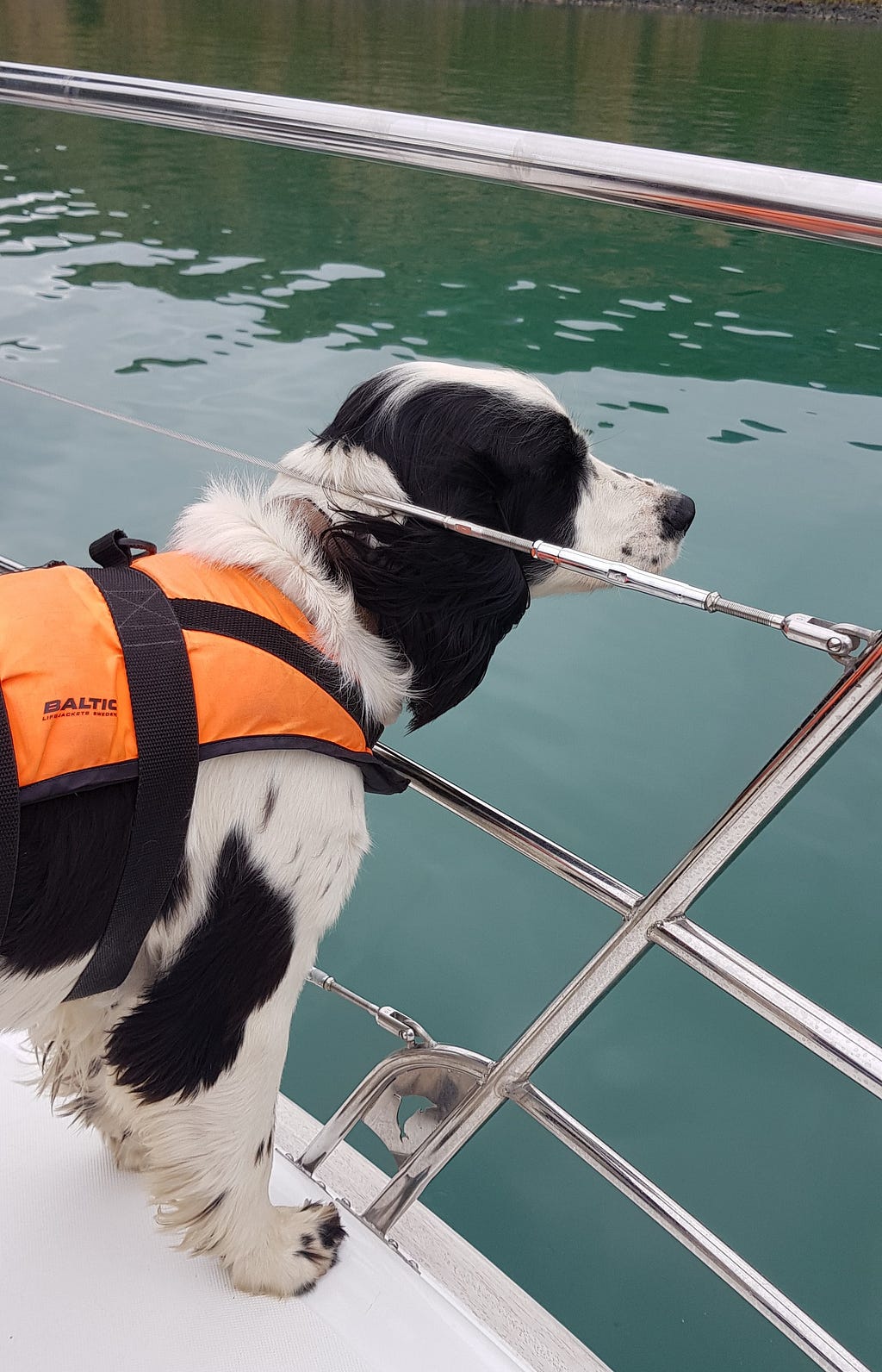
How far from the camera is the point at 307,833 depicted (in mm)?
1087

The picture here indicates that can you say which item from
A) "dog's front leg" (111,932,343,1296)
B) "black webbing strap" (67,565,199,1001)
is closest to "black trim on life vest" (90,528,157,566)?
"black webbing strap" (67,565,199,1001)

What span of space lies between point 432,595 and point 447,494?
0.41 feet

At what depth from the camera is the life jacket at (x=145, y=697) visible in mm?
899

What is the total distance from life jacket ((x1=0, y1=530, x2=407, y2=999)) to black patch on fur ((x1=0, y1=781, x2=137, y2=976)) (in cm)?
2

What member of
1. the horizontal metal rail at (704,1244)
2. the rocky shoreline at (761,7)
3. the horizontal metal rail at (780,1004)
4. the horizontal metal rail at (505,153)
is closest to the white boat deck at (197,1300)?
the horizontal metal rail at (704,1244)

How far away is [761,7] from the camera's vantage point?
29.0 m

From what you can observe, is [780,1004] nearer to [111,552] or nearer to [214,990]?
[214,990]

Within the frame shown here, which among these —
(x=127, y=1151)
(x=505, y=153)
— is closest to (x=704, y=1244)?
(x=127, y=1151)

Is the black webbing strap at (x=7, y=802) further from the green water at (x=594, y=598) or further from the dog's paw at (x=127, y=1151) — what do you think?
the green water at (x=594, y=598)

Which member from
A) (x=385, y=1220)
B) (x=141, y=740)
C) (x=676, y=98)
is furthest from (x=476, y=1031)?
(x=676, y=98)

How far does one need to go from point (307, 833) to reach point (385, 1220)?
0.55m

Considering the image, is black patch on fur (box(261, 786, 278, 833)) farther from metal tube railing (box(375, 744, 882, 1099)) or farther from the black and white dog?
metal tube railing (box(375, 744, 882, 1099))

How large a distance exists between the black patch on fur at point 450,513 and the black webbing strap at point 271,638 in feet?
0.38

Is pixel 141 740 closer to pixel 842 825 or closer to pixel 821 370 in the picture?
pixel 842 825
